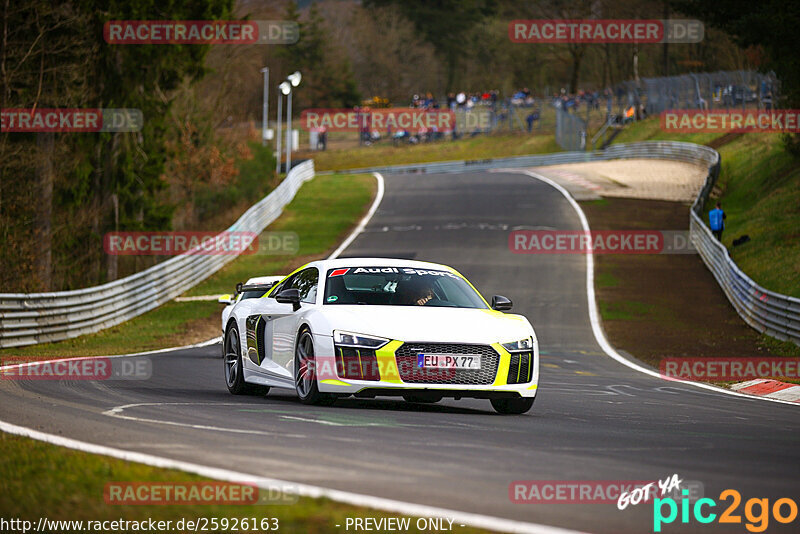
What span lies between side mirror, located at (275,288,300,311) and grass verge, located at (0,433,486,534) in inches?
189

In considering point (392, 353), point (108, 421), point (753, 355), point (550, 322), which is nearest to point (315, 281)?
point (392, 353)

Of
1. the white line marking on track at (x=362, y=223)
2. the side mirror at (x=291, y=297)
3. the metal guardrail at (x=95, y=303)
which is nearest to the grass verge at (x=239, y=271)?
the metal guardrail at (x=95, y=303)

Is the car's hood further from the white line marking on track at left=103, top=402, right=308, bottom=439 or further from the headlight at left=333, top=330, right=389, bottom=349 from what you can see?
the white line marking on track at left=103, top=402, right=308, bottom=439

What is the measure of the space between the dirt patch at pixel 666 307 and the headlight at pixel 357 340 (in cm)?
1283

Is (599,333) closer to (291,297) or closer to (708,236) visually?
(708,236)

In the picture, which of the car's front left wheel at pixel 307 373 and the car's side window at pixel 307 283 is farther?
the car's side window at pixel 307 283

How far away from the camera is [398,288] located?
12.0 m

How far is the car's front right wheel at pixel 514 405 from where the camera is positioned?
1130cm

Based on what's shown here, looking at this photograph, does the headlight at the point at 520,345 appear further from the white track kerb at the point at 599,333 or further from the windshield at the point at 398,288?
the white track kerb at the point at 599,333

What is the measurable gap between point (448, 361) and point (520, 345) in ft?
2.72

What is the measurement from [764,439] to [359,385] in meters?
3.39

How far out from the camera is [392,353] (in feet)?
34.8

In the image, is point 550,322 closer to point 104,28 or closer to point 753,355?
point 753,355

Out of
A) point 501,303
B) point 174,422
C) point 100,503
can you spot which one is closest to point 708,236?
point 501,303
